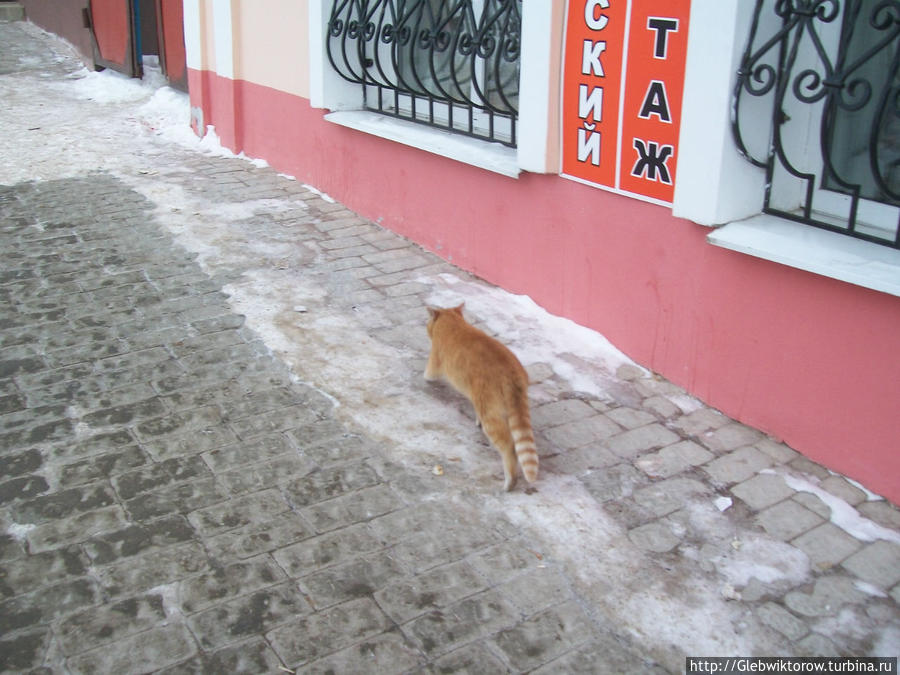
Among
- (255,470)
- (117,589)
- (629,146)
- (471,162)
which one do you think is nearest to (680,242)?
(629,146)

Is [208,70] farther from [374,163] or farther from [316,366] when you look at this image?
[316,366]

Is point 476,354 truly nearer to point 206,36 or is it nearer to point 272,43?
point 272,43

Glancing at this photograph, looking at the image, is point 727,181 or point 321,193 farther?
point 321,193

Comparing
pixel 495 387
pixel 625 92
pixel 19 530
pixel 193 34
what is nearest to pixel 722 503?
pixel 495 387

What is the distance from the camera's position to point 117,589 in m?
3.12

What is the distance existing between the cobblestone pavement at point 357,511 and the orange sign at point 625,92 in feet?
3.36

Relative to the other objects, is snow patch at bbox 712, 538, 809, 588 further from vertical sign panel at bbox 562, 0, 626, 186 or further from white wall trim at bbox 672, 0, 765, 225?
vertical sign panel at bbox 562, 0, 626, 186

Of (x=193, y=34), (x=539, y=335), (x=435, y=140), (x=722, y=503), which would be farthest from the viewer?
(x=193, y=34)

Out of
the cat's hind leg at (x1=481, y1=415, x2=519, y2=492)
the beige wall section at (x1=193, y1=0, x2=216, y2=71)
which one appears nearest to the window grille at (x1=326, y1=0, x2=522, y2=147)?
the beige wall section at (x1=193, y1=0, x2=216, y2=71)

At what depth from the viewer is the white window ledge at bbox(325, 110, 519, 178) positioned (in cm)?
537

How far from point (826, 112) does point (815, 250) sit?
564mm

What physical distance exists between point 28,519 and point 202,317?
1.94 meters

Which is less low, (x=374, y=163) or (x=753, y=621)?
(x=374, y=163)

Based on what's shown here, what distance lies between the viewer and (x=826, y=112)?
3680mm
